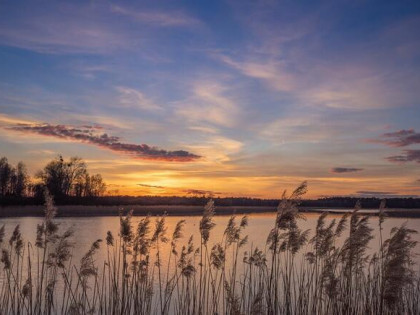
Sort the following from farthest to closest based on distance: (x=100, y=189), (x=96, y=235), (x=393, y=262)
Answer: (x=100, y=189), (x=96, y=235), (x=393, y=262)

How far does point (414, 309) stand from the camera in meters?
8.98

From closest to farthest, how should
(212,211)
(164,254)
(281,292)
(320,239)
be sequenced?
(212,211)
(320,239)
(281,292)
(164,254)

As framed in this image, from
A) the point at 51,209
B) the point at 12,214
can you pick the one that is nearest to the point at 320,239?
the point at 51,209

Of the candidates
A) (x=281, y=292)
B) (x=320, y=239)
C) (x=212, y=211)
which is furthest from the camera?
(x=281, y=292)

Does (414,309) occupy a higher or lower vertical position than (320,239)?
lower

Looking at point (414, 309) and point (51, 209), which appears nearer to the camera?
point (51, 209)

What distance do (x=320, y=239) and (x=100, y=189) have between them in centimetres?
8724

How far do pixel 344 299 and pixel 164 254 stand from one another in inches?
514

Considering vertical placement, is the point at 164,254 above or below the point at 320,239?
below

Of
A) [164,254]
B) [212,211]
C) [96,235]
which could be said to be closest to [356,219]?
[212,211]

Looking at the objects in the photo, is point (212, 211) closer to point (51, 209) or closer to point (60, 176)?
point (51, 209)

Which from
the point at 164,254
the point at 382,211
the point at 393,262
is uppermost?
the point at 382,211

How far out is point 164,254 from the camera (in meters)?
20.1

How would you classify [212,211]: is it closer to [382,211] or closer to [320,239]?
[320,239]
